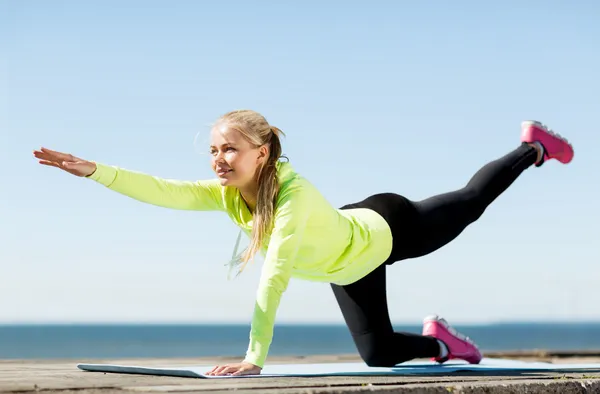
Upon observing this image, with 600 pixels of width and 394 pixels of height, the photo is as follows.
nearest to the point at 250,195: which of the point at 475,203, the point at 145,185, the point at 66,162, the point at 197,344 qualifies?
the point at 145,185

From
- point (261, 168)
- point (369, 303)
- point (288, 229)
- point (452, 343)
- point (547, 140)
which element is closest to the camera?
point (288, 229)

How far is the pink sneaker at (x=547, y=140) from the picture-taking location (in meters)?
6.30

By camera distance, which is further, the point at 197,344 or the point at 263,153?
the point at 197,344

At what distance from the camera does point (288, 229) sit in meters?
4.14

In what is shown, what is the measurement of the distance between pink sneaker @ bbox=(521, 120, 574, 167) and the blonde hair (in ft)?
8.57

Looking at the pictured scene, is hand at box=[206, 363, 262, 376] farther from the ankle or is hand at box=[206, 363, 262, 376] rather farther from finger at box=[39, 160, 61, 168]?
the ankle

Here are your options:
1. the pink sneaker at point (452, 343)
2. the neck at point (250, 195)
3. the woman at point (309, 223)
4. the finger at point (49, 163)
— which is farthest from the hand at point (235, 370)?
the pink sneaker at point (452, 343)

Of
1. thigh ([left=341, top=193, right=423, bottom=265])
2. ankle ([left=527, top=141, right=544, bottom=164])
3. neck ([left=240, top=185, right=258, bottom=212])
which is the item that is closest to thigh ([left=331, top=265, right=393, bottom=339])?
thigh ([left=341, top=193, right=423, bottom=265])

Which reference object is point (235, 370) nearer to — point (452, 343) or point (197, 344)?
point (452, 343)

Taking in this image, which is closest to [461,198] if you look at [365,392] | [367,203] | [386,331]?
[367,203]

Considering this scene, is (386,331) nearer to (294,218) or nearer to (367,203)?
(367,203)

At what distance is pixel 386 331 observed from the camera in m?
5.09

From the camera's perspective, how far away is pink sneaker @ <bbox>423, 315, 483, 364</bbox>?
18.5ft

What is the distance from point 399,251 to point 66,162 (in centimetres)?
206
